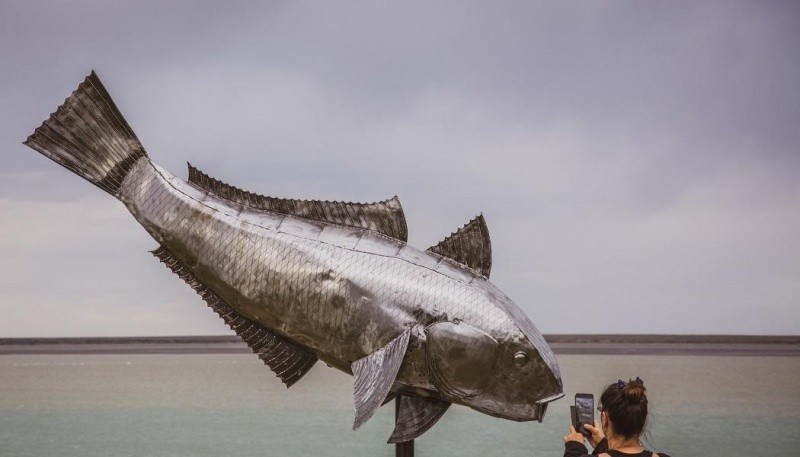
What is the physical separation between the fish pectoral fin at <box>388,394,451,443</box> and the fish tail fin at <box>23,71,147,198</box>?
1.93 metres

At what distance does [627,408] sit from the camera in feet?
10.4

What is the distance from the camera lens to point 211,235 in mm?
4219

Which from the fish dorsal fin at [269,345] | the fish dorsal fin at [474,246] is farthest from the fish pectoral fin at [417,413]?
the fish dorsal fin at [474,246]

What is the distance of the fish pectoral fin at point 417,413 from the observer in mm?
4109

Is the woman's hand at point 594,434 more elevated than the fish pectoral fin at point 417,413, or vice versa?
the woman's hand at point 594,434

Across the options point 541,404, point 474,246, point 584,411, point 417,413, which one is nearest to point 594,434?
point 584,411

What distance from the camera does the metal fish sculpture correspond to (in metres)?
3.93

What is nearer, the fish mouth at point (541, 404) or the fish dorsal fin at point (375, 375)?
the fish dorsal fin at point (375, 375)

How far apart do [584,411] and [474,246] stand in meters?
1.03

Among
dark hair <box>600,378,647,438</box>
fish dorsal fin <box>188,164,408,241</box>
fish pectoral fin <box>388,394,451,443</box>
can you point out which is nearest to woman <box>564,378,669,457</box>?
dark hair <box>600,378,647,438</box>

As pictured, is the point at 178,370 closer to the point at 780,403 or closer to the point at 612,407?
the point at 780,403

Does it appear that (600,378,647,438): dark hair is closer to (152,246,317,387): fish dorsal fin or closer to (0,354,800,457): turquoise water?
(152,246,317,387): fish dorsal fin

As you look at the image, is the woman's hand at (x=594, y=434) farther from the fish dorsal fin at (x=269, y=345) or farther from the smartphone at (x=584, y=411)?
the fish dorsal fin at (x=269, y=345)

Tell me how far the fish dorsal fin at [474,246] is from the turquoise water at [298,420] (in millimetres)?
2123
